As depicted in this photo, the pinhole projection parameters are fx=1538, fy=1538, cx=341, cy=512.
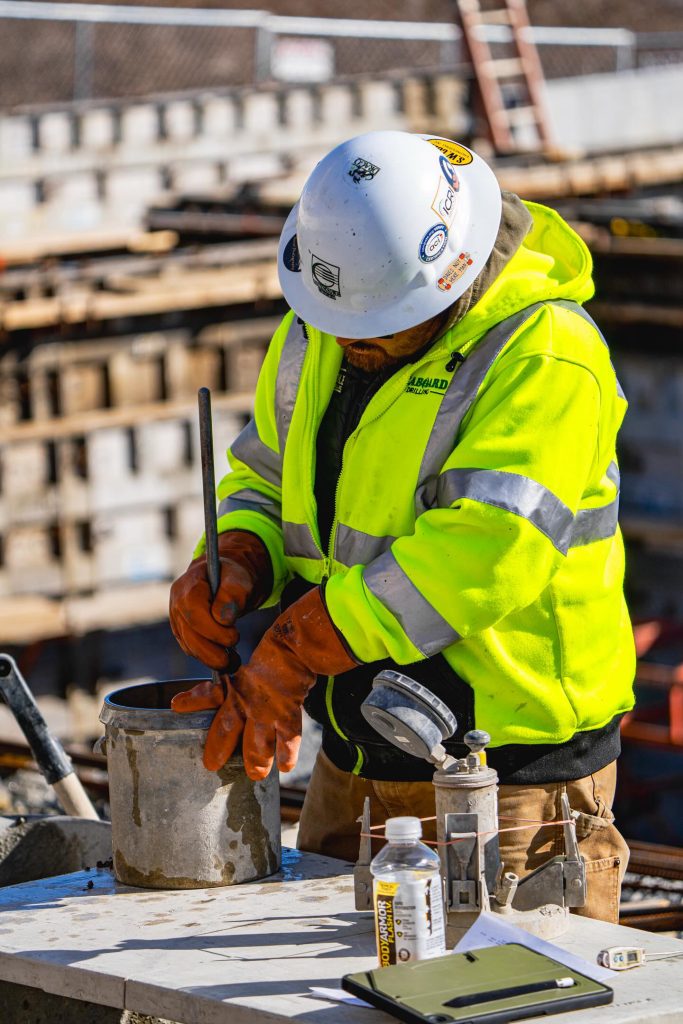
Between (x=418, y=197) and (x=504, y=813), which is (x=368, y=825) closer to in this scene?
(x=504, y=813)

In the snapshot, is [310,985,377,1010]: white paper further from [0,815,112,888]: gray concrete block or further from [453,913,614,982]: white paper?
[0,815,112,888]: gray concrete block

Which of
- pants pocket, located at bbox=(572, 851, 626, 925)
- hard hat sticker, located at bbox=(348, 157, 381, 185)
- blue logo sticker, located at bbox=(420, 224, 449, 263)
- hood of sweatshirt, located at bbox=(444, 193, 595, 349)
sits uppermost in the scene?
hard hat sticker, located at bbox=(348, 157, 381, 185)

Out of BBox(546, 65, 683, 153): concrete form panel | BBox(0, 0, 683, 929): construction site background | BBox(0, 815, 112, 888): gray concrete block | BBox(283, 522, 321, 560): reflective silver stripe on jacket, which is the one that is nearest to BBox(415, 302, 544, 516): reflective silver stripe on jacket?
BBox(283, 522, 321, 560): reflective silver stripe on jacket

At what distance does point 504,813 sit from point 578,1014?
87cm

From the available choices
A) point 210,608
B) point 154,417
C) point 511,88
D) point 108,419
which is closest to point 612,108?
point 511,88

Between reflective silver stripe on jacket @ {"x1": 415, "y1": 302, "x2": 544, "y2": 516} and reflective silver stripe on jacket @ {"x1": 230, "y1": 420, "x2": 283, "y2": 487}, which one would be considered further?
reflective silver stripe on jacket @ {"x1": 230, "y1": 420, "x2": 283, "y2": 487}

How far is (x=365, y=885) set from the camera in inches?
136

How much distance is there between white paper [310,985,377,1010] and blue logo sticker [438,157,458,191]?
Result: 181 cm

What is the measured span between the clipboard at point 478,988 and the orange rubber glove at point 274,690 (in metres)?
0.74

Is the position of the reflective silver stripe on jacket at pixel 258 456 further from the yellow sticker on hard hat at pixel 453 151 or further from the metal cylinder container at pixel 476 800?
the metal cylinder container at pixel 476 800

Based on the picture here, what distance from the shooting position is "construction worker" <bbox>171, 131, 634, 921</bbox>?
11.2ft

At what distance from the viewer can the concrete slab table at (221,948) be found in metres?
3.02

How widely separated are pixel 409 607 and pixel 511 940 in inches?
29.3

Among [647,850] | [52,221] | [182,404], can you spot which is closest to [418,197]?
[647,850]
